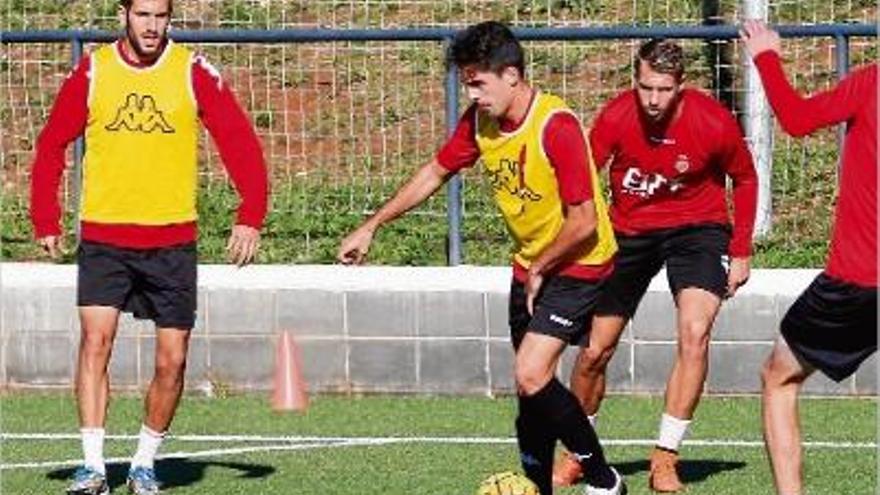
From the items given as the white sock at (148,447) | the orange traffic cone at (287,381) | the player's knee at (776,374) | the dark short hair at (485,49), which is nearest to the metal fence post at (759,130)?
the orange traffic cone at (287,381)

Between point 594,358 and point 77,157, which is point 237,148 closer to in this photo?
point 594,358

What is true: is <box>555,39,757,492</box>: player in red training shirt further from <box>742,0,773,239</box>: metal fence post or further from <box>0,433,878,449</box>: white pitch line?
<box>742,0,773,239</box>: metal fence post

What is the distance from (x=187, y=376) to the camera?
15484 millimetres

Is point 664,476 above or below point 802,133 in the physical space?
below

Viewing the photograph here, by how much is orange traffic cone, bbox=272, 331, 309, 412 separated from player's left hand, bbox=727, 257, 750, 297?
3069 mm

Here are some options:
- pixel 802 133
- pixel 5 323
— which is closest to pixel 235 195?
pixel 5 323

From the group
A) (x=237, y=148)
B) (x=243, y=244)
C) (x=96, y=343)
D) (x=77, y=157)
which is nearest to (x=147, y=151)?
(x=237, y=148)

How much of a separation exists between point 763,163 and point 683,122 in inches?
177

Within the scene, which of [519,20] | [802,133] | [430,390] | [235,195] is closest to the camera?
[802,133]

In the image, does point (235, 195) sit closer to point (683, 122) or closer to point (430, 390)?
point (430, 390)

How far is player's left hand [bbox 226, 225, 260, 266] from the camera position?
11.7 metres

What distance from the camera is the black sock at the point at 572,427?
1084cm

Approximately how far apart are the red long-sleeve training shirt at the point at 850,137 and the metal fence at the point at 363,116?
591 centimetres

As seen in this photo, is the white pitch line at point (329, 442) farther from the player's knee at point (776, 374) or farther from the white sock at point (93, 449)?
the player's knee at point (776, 374)
